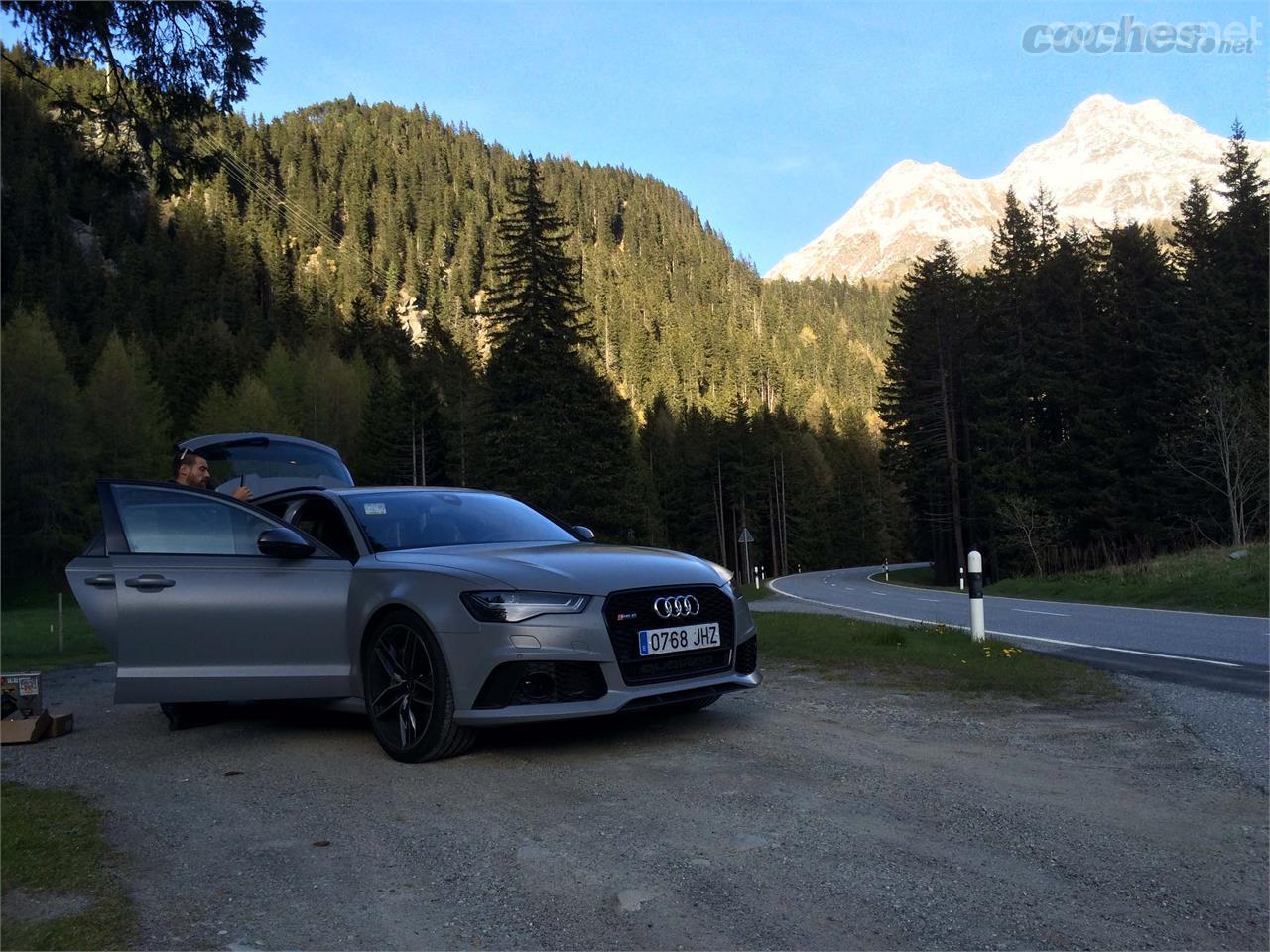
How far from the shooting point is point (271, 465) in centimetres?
1020

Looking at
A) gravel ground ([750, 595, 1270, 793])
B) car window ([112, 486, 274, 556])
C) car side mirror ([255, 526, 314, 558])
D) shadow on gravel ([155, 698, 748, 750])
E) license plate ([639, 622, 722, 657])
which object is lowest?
gravel ground ([750, 595, 1270, 793])

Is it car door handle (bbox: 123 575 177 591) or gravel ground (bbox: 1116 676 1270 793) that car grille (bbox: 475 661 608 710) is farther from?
gravel ground (bbox: 1116 676 1270 793)

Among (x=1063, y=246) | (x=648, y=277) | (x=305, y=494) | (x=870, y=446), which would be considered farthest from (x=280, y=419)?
(x=648, y=277)

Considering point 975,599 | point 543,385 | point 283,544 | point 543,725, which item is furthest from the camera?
point 543,385

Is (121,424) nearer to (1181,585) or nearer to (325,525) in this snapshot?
(1181,585)

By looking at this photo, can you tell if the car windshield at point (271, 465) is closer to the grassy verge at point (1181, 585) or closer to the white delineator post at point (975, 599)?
the white delineator post at point (975, 599)

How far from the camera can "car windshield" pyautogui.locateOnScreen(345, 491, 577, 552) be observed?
5789 mm

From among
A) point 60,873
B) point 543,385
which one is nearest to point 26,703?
point 60,873

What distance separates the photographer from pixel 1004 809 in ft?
13.2

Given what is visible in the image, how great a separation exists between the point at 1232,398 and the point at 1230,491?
3466 millimetres

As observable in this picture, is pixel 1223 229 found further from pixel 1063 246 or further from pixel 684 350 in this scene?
pixel 684 350

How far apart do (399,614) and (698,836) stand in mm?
2200

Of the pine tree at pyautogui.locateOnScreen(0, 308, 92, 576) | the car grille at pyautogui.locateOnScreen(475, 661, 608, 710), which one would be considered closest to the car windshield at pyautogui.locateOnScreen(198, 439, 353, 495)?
the car grille at pyautogui.locateOnScreen(475, 661, 608, 710)

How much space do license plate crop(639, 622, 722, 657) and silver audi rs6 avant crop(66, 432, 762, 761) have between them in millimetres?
10
